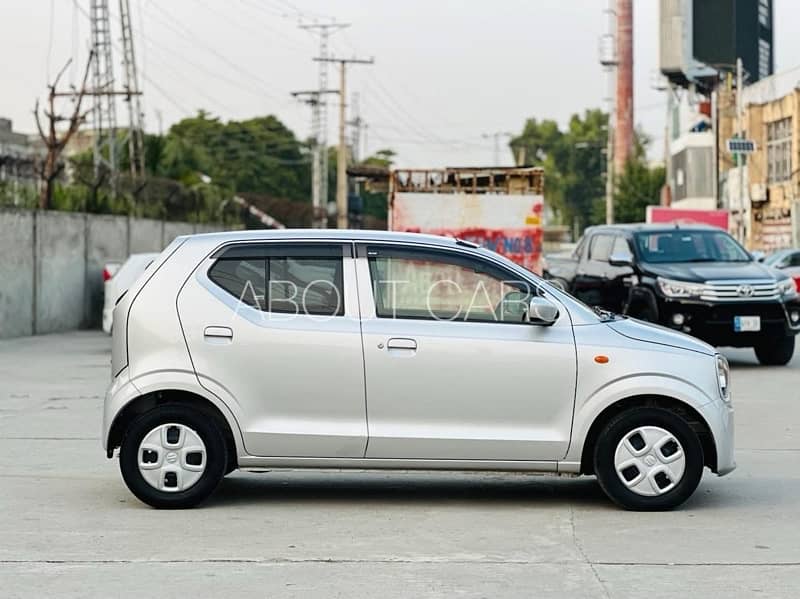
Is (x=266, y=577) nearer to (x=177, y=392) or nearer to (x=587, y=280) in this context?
(x=177, y=392)

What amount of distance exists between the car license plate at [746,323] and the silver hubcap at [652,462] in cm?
1058

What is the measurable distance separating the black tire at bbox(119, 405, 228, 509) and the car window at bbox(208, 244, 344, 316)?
0.78m

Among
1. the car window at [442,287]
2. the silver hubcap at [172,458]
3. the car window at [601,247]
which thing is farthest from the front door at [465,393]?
the car window at [601,247]

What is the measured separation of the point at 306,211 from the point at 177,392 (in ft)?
241

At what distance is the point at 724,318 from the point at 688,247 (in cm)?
172

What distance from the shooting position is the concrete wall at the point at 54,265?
1028 inches

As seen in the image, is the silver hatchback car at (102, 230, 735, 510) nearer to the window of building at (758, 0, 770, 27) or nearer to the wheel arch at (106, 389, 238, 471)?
the wheel arch at (106, 389, 238, 471)

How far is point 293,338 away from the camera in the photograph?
9070 millimetres

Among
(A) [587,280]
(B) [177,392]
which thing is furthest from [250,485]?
(A) [587,280]

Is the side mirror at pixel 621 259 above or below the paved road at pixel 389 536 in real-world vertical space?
above

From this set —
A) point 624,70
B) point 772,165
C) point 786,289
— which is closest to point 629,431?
point 786,289

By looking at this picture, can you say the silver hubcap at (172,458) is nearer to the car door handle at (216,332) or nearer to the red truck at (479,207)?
the car door handle at (216,332)

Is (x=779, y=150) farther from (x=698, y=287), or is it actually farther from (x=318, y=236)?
(x=318, y=236)

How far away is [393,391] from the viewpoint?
904cm
